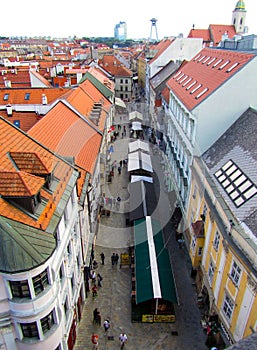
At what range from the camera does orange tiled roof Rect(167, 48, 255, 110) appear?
25422 millimetres

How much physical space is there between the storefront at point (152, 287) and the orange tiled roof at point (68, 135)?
8.70 metres

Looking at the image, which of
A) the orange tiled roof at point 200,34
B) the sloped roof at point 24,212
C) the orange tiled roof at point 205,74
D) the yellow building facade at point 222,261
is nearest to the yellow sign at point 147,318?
the yellow building facade at point 222,261

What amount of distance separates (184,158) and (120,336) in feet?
58.7

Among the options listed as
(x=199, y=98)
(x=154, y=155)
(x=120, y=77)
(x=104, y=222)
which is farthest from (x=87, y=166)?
(x=120, y=77)

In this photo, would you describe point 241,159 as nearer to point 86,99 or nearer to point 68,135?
point 68,135

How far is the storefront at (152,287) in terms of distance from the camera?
2044cm

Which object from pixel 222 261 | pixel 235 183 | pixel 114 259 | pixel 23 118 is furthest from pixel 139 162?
pixel 222 261

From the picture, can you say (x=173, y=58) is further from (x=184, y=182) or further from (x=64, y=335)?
(x=64, y=335)

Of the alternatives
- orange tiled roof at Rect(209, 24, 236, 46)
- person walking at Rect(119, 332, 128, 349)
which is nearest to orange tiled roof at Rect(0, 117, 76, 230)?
person walking at Rect(119, 332, 128, 349)

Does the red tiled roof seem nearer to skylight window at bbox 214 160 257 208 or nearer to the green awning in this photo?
the green awning

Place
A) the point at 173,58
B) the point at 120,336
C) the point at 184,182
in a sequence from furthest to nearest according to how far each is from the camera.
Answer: the point at 173,58, the point at 184,182, the point at 120,336

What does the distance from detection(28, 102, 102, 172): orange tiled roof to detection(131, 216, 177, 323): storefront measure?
8.70 metres

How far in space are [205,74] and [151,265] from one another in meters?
20.1

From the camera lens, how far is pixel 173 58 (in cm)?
6444
